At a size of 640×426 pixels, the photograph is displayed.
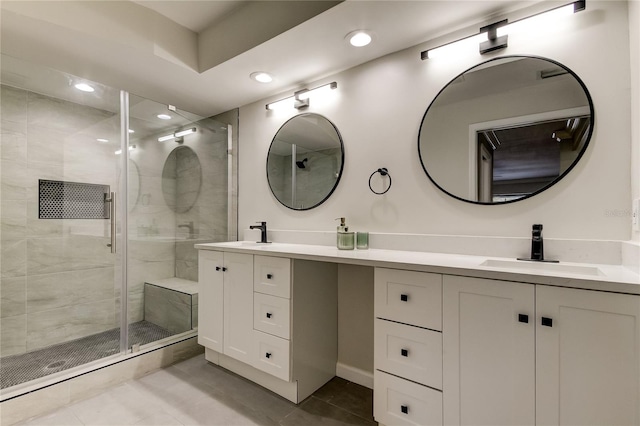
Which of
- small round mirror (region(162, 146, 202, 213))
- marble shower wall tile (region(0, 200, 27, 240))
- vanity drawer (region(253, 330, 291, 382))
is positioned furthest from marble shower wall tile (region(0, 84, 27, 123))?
vanity drawer (region(253, 330, 291, 382))

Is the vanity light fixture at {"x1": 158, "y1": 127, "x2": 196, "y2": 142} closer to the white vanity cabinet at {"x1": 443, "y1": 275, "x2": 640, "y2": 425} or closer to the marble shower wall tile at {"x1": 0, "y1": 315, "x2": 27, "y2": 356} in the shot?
the marble shower wall tile at {"x1": 0, "y1": 315, "x2": 27, "y2": 356}

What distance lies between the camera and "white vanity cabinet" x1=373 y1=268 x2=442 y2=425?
1.20 meters

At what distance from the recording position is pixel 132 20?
1.79 meters

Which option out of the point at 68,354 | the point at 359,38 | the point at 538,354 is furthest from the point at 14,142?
the point at 538,354

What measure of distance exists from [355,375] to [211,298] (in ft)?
3.72

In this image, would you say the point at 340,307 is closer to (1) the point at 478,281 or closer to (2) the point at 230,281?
(2) the point at 230,281

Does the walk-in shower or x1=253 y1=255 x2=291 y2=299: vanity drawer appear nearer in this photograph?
x1=253 y1=255 x2=291 y2=299: vanity drawer

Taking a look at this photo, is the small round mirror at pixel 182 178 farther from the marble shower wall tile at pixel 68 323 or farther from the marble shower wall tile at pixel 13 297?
the marble shower wall tile at pixel 13 297

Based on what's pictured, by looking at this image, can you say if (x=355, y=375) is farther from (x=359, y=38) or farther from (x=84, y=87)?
(x=84, y=87)

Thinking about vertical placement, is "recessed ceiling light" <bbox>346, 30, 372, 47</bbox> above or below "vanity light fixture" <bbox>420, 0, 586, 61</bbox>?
above

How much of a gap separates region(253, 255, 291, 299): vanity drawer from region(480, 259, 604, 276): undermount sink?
1.00 meters

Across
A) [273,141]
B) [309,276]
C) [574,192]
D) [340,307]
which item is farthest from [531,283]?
[273,141]

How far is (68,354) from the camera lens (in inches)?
85.4

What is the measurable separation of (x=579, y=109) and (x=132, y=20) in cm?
248
